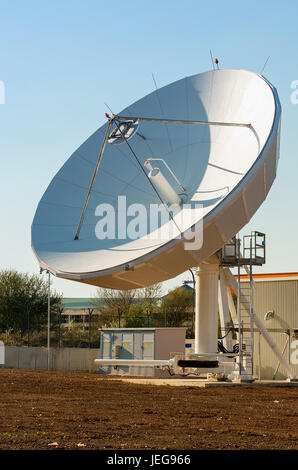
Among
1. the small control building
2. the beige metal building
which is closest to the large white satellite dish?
the beige metal building

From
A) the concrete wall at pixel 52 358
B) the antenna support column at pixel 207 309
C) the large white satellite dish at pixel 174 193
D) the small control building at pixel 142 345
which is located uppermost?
the large white satellite dish at pixel 174 193

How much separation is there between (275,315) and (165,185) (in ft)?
47.3

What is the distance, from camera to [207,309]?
80.7 feet

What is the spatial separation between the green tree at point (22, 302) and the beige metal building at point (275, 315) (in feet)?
98.2

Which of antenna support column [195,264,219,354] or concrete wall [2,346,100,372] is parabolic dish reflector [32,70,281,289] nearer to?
antenna support column [195,264,219,354]

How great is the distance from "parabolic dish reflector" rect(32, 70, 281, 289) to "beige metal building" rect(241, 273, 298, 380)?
40.6 feet

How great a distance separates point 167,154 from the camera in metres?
23.3

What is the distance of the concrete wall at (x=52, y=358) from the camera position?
4162 cm

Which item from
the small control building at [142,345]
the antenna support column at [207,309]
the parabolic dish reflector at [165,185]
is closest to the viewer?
the parabolic dish reflector at [165,185]

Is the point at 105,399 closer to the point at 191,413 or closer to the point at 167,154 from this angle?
the point at 191,413

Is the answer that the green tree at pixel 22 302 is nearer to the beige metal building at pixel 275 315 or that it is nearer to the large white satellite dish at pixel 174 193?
the beige metal building at pixel 275 315

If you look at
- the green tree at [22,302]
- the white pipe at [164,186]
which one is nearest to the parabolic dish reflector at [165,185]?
the white pipe at [164,186]
